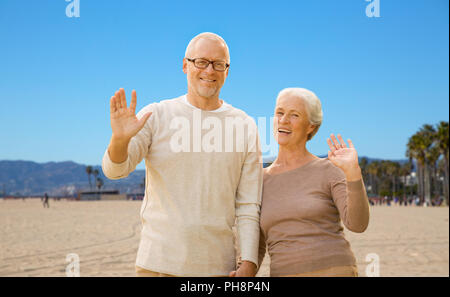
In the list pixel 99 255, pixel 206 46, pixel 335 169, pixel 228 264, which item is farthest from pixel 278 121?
pixel 99 255

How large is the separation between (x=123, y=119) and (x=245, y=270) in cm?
127

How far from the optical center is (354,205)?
2.91 m

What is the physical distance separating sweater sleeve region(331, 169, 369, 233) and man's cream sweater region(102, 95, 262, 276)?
1.93ft

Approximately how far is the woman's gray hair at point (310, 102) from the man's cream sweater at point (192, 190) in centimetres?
49

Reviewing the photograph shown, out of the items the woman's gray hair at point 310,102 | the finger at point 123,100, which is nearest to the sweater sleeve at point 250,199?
the woman's gray hair at point 310,102

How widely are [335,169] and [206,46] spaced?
1.27 meters

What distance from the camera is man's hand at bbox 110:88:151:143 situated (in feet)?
8.91

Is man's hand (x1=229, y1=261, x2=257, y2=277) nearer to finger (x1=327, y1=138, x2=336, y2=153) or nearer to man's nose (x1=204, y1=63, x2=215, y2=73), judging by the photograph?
finger (x1=327, y1=138, x2=336, y2=153)

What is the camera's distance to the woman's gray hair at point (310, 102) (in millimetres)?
3260

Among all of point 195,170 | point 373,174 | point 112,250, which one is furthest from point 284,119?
point 373,174

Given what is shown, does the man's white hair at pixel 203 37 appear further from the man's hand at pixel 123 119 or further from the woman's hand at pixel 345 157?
the woman's hand at pixel 345 157

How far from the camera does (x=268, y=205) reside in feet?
10.6

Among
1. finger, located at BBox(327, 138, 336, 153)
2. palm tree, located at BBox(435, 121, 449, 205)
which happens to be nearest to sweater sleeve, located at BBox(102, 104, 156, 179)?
finger, located at BBox(327, 138, 336, 153)

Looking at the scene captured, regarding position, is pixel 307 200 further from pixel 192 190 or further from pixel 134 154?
pixel 134 154
